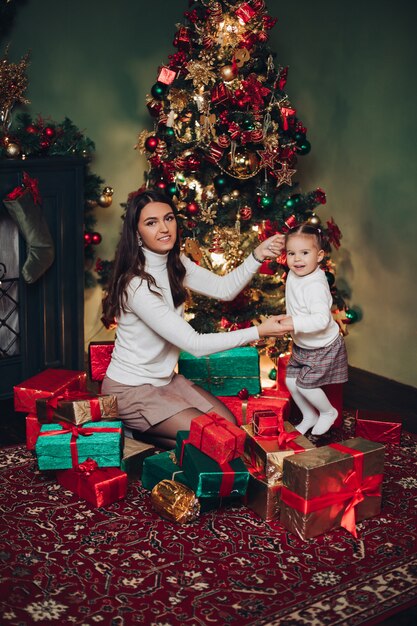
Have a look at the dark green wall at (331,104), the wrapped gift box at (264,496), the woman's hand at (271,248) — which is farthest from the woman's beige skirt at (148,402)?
the dark green wall at (331,104)

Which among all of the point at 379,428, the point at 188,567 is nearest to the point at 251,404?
the point at 379,428

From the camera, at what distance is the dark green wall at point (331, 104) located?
502 cm

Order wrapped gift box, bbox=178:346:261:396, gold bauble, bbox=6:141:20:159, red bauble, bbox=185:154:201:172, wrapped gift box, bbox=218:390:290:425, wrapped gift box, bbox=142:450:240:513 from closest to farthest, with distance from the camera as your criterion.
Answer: wrapped gift box, bbox=142:450:240:513
wrapped gift box, bbox=218:390:290:425
wrapped gift box, bbox=178:346:261:396
gold bauble, bbox=6:141:20:159
red bauble, bbox=185:154:201:172

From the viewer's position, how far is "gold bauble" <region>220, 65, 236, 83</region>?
4.71 meters

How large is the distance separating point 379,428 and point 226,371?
82 cm

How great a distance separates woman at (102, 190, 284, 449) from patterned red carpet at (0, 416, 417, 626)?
0.44 m

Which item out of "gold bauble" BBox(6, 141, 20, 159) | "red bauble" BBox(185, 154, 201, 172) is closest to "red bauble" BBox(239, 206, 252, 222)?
"red bauble" BBox(185, 154, 201, 172)

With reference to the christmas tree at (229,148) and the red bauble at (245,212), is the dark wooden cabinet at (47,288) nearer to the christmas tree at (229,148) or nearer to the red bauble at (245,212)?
the christmas tree at (229,148)

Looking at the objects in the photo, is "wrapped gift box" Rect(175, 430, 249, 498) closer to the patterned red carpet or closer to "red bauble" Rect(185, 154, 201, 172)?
the patterned red carpet

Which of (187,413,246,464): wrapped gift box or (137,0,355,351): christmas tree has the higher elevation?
(137,0,355,351): christmas tree

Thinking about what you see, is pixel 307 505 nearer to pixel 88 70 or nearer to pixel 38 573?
pixel 38 573

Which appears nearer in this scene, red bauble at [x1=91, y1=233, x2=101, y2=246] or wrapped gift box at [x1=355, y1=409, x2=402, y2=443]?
wrapped gift box at [x1=355, y1=409, x2=402, y2=443]

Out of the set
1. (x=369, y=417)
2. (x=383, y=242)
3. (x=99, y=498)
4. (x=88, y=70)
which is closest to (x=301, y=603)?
(x=99, y=498)

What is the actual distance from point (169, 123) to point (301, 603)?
320 cm
